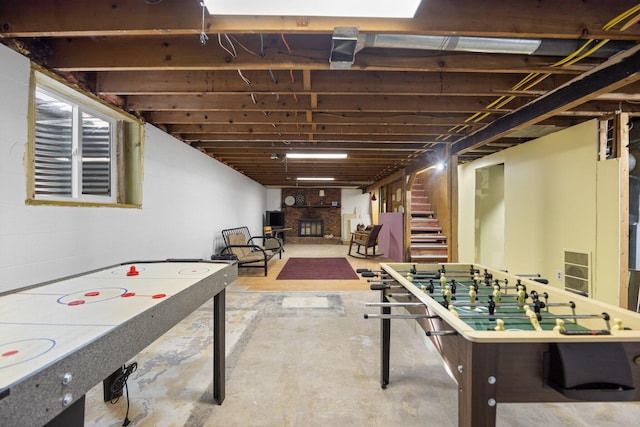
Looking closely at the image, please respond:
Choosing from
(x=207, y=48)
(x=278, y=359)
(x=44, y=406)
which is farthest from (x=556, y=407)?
(x=207, y=48)

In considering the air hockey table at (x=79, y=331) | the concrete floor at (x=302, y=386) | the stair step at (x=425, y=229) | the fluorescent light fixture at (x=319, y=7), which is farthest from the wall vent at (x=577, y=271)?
the air hockey table at (x=79, y=331)

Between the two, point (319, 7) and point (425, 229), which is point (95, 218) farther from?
point (425, 229)

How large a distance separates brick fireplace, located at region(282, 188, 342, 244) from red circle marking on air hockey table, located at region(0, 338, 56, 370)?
10.2m

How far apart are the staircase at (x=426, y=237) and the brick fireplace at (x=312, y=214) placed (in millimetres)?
4830

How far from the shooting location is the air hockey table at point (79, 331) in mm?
638

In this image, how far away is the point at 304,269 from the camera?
5738 millimetres

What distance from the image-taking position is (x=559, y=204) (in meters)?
3.44

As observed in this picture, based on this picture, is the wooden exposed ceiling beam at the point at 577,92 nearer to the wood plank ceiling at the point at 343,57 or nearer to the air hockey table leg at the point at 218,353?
the wood plank ceiling at the point at 343,57

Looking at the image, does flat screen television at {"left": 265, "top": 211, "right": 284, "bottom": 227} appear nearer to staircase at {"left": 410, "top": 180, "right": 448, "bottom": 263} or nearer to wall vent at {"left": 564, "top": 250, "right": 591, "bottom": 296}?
staircase at {"left": 410, "top": 180, "right": 448, "bottom": 263}

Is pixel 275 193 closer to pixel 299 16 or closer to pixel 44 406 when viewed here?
pixel 299 16

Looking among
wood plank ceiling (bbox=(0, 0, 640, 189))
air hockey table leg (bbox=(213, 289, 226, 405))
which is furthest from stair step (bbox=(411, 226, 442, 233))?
air hockey table leg (bbox=(213, 289, 226, 405))

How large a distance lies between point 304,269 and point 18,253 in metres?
4.39

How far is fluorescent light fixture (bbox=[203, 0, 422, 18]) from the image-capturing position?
1399 mm

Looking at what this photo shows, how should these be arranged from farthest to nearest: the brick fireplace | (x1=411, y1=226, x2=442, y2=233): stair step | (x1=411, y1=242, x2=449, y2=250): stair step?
the brick fireplace, (x1=411, y1=226, x2=442, y2=233): stair step, (x1=411, y1=242, x2=449, y2=250): stair step
